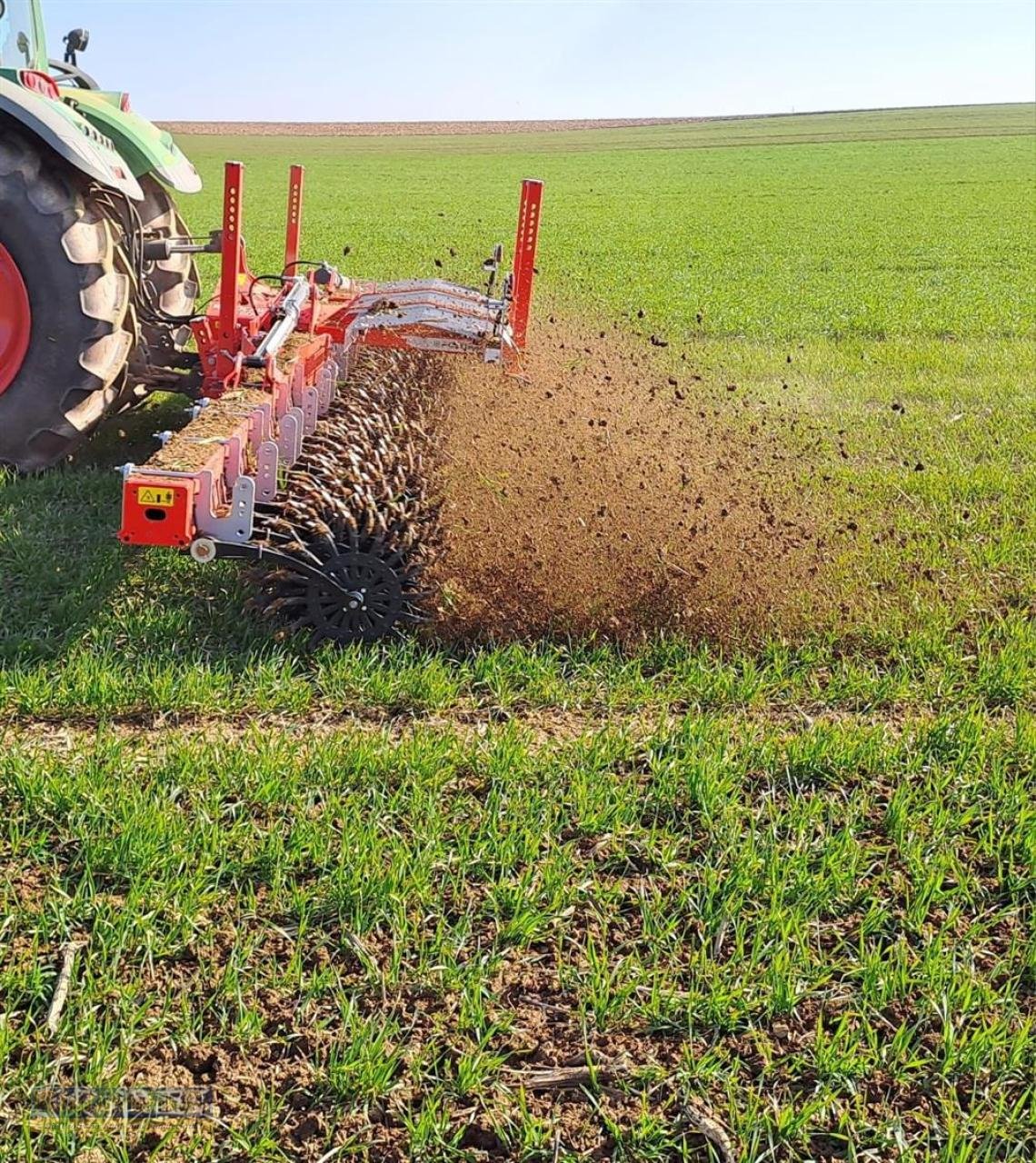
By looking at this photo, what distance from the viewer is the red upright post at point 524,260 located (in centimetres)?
510

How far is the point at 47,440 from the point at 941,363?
6769 millimetres

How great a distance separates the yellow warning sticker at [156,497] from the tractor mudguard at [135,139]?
3.00 meters

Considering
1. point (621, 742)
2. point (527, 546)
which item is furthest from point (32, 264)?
point (621, 742)

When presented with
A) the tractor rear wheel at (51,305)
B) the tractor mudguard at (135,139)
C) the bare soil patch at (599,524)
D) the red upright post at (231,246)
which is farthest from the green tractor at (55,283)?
the bare soil patch at (599,524)

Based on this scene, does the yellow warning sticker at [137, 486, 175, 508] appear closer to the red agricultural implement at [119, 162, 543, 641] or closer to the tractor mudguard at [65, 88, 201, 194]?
the red agricultural implement at [119, 162, 543, 641]

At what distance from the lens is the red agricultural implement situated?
3416mm

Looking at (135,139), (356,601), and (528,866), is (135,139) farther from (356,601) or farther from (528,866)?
(528,866)

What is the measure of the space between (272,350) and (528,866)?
2.61 m

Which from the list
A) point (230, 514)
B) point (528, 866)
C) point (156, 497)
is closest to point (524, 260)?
point (230, 514)

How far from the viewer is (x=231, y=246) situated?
4406 millimetres

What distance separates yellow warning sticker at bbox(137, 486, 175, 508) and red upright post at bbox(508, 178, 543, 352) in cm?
246

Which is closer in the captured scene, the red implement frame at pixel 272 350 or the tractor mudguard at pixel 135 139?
the red implement frame at pixel 272 350

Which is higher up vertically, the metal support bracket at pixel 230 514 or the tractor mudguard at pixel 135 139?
the tractor mudguard at pixel 135 139

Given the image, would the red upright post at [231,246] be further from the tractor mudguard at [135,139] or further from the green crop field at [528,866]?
the tractor mudguard at [135,139]
